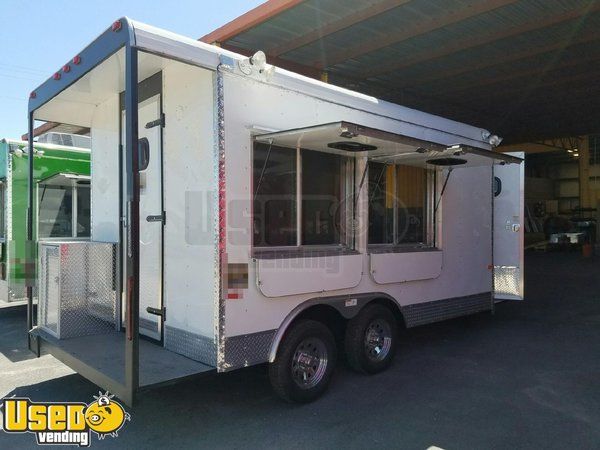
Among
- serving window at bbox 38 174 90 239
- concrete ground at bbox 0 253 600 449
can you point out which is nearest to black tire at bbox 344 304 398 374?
concrete ground at bbox 0 253 600 449

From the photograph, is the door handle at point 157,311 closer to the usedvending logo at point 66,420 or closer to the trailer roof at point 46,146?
the usedvending logo at point 66,420

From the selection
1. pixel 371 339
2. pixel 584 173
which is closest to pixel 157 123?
pixel 371 339

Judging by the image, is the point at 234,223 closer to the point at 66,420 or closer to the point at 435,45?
the point at 66,420

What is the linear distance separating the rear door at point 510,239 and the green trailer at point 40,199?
231 inches

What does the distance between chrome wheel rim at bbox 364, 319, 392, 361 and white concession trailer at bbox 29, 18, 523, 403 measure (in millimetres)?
19

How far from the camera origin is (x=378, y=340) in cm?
502

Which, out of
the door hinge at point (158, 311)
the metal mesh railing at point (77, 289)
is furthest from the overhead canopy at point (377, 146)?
the metal mesh railing at point (77, 289)

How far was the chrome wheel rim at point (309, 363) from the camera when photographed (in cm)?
413

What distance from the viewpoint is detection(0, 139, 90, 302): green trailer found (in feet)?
21.9

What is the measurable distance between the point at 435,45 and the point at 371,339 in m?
6.48

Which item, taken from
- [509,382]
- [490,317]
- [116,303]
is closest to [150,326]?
[116,303]

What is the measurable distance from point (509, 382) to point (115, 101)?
4.65 m

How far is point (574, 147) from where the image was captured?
82.7 ft

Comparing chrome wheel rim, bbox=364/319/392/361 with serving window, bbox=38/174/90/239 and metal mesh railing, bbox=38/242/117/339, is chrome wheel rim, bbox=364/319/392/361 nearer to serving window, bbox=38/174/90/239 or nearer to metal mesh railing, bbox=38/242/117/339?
metal mesh railing, bbox=38/242/117/339
